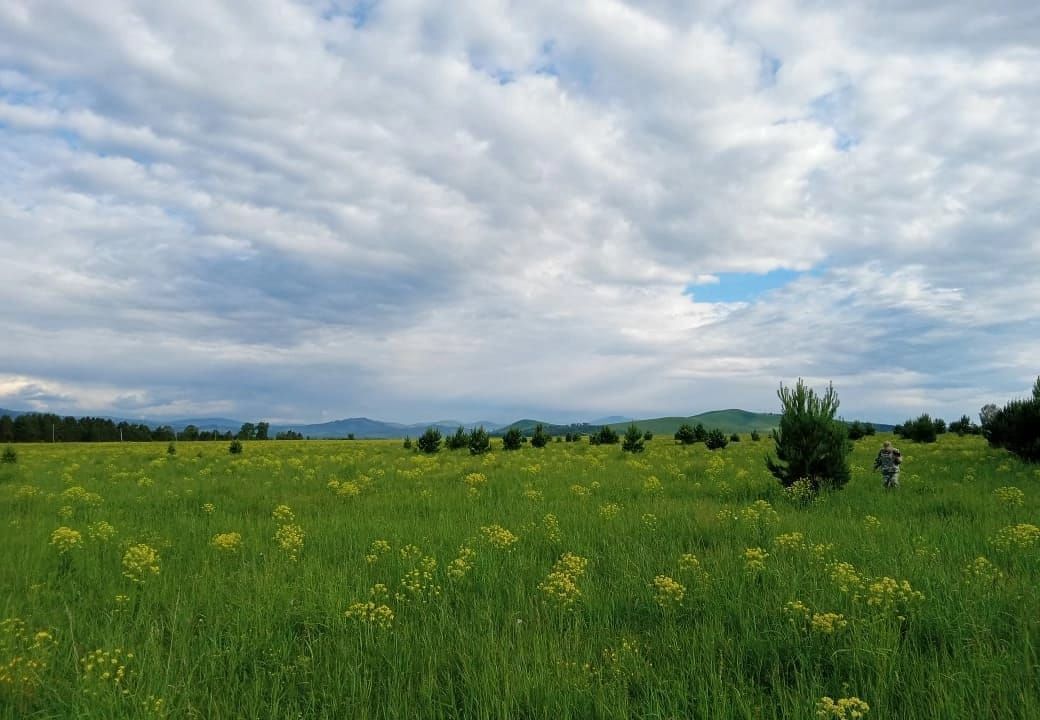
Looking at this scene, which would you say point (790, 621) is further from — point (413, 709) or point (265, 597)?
point (265, 597)

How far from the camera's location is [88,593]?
22.5ft

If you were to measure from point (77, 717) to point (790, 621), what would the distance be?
5656 millimetres

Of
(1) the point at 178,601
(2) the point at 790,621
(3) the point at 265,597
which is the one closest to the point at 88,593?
(1) the point at 178,601

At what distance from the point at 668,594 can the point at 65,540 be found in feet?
30.1

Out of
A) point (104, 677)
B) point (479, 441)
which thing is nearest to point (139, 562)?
point (104, 677)

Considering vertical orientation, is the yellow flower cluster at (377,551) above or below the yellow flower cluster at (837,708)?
below

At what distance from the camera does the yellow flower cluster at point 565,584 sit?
5.76 m

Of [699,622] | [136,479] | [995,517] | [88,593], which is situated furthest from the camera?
[136,479]

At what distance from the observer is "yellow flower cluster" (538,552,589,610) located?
227 inches

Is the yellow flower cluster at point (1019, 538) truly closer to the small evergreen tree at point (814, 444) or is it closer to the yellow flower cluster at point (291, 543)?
the small evergreen tree at point (814, 444)

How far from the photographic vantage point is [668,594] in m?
5.70

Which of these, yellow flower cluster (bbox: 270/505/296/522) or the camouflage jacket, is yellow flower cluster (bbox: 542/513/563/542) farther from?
the camouflage jacket

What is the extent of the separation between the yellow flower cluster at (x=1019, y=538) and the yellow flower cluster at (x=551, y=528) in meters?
6.23

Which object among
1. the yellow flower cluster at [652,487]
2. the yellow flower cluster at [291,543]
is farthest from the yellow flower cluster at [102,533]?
the yellow flower cluster at [652,487]
